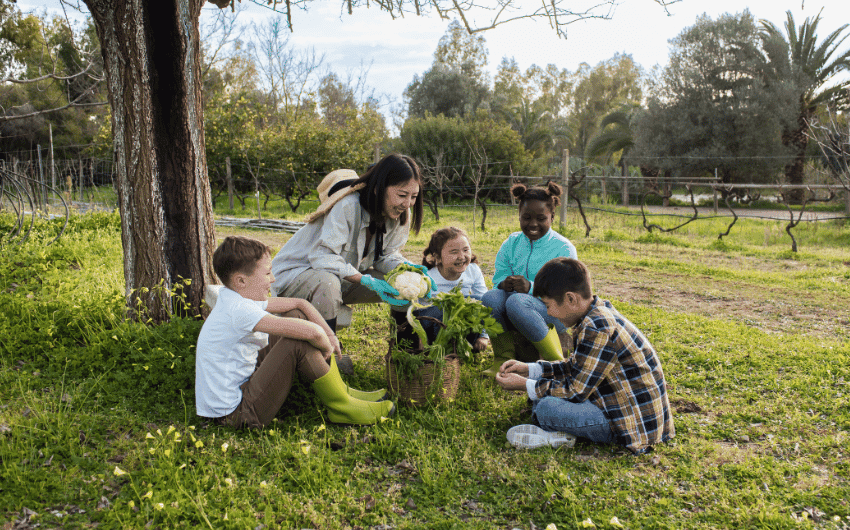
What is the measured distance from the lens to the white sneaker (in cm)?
286

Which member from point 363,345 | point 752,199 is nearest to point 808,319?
point 363,345

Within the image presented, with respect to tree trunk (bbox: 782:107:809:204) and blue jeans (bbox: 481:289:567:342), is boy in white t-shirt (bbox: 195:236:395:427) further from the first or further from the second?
tree trunk (bbox: 782:107:809:204)

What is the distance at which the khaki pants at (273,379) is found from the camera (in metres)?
2.84

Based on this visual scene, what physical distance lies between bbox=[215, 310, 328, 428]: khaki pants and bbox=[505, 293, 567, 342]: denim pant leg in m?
1.25

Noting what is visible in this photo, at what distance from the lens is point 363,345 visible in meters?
4.51

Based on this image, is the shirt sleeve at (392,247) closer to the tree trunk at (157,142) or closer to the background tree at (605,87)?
the tree trunk at (157,142)

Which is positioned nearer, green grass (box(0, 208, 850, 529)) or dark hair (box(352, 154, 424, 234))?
green grass (box(0, 208, 850, 529))

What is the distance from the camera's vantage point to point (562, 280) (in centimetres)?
278

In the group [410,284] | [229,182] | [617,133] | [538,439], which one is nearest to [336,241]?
[410,284]

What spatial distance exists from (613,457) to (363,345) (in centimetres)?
222

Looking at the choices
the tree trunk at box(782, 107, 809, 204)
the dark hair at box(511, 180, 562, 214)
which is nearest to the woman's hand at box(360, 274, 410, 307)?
the dark hair at box(511, 180, 562, 214)

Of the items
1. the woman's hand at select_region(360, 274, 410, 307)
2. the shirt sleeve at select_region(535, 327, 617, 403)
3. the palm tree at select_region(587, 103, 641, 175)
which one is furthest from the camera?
the palm tree at select_region(587, 103, 641, 175)

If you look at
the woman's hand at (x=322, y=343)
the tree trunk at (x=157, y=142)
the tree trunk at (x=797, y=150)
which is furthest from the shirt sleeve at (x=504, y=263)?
the tree trunk at (x=797, y=150)

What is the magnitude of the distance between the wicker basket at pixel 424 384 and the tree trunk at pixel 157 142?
1.67 meters
